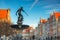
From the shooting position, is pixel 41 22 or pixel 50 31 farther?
pixel 41 22

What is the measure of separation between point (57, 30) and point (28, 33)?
9665 millimetres

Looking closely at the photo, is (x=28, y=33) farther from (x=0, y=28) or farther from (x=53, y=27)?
(x=0, y=28)

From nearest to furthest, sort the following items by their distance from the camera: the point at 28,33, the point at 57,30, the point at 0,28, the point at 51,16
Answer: the point at 0,28 < the point at 57,30 < the point at 51,16 < the point at 28,33

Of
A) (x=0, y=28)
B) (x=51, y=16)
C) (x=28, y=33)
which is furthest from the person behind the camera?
(x=28, y=33)

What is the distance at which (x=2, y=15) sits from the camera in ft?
146

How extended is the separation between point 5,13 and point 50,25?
835cm

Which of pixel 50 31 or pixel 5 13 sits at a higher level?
pixel 5 13

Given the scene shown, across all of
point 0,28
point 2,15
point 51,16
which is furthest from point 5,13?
point 0,28

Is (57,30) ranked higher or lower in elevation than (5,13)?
lower

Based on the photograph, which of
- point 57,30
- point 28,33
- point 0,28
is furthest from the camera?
point 28,33

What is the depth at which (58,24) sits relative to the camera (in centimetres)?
4406

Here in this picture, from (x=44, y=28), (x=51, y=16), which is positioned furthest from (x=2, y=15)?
(x=44, y=28)

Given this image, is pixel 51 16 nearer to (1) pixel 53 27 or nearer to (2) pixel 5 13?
(1) pixel 53 27

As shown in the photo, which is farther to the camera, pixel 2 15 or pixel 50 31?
pixel 50 31
